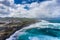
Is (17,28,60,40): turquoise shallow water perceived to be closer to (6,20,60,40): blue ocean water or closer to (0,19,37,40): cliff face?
(6,20,60,40): blue ocean water

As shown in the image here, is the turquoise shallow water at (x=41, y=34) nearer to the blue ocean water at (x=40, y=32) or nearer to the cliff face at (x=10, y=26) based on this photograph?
the blue ocean water at (x=40, y=32)

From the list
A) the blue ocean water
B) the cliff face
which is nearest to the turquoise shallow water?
the blue ocean water

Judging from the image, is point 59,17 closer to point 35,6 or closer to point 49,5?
point 49,5

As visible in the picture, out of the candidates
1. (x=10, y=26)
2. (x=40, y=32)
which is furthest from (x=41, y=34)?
(x=10, y=26)

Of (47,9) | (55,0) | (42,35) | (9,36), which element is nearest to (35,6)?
(47,9)

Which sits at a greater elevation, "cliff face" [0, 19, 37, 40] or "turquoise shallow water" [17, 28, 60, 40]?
"cliff face" [0, 19, 37, 40]

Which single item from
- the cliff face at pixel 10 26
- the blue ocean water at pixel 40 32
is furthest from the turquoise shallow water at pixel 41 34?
the cliff face at pixel 10 26
